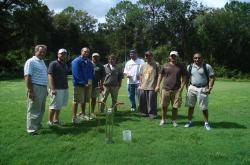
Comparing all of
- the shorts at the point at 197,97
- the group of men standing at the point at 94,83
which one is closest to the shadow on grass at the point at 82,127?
the group of men standing at the point at 94,83

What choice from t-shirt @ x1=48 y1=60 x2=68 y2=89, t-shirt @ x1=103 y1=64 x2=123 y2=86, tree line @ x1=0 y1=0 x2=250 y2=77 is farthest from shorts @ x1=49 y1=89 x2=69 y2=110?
tree line @ x1=0 y1=0 x2=250 y2=77

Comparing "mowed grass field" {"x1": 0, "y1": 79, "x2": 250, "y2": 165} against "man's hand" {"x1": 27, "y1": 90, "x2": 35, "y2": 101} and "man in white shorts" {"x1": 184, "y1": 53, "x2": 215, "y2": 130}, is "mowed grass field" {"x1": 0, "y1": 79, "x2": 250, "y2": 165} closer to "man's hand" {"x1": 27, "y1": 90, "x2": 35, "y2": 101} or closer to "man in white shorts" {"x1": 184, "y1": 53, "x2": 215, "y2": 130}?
"man in white shorts" {"x1": 184, "y1": 53, "x2": 215, "y2": 130}

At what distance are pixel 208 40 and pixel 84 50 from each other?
Result: 6159 centimetres

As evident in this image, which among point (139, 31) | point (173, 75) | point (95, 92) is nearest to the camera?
point (173, 75)

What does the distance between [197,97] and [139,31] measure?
242 feet

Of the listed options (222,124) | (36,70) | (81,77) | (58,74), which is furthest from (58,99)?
(222,124)

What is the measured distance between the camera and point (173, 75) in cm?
1168

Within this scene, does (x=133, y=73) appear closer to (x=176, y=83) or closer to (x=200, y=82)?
(x=176, y=83)

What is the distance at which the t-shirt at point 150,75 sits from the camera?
13.1 metres

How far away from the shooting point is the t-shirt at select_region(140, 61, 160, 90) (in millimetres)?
13117

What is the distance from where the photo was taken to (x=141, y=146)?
902 cm

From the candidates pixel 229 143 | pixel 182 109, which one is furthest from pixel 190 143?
pixel 182 109

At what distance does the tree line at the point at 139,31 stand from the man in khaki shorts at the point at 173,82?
4182 centimetres

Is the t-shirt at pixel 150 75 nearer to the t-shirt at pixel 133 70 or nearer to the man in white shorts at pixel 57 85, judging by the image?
the t-shirt at pixel 133 70
